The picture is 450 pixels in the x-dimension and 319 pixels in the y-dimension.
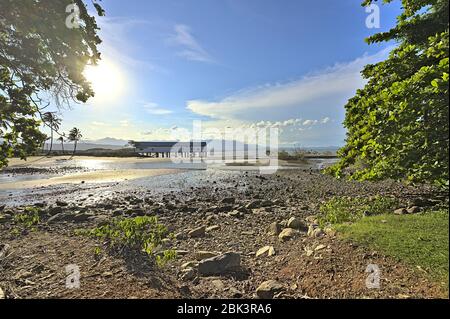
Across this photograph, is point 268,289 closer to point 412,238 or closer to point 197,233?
point 412,238

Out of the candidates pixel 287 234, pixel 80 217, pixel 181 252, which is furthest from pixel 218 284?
pixel 80 217

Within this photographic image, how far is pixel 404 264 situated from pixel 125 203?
43.2ft

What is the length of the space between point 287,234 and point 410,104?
4622 mm

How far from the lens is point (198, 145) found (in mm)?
94000

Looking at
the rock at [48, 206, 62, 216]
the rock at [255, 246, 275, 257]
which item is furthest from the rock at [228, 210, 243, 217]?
the rock at [48, 206, 62, 216]

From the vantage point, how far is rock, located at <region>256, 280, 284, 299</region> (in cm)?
446

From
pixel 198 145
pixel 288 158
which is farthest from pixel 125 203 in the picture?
pixel 198 145

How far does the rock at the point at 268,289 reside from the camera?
4.46 m

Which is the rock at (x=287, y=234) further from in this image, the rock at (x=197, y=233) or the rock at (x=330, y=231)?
the rock at (x=197, y=233)

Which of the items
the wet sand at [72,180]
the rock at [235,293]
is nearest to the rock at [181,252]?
the rock at [235,293]

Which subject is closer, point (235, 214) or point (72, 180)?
point (235, 214)

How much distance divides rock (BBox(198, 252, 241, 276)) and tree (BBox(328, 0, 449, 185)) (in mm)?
3233

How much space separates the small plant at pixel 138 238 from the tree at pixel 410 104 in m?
5.00

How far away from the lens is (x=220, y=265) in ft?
18.2
